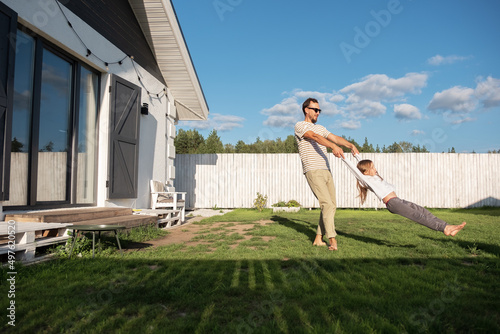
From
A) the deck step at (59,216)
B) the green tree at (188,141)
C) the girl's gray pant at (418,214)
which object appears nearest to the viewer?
the girl's gray pant at (418,214)

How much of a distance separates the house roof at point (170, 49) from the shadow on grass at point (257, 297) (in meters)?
5.99

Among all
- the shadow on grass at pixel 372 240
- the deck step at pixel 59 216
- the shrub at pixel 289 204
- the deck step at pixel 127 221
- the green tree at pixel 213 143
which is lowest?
the shrub at pixel 289 204

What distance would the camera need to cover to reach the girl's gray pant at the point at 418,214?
11.5 ft

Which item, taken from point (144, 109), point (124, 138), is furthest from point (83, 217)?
point (144, 109)

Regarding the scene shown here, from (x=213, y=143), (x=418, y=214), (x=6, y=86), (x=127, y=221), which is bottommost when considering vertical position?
(x=127, y=221)

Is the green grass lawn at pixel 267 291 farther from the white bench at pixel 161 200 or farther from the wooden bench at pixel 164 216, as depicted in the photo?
the white bench at pixel 161 200

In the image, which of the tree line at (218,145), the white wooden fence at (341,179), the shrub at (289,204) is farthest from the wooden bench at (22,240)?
the tree line at (218,145)

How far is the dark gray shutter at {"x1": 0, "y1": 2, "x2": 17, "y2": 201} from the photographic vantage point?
12.4ft

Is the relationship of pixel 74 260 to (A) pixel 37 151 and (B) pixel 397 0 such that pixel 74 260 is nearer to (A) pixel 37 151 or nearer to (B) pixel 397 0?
(A) pixel 37 151

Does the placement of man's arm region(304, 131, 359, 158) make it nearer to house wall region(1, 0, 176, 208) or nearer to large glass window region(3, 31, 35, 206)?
large glass window region(3, 31, 35, 206)

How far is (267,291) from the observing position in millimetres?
2418

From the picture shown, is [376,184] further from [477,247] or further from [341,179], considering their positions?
A: [341,179]

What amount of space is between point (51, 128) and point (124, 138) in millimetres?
1601

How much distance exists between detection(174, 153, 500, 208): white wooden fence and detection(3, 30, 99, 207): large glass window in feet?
23.0
